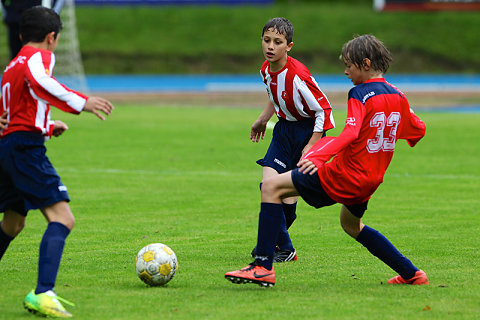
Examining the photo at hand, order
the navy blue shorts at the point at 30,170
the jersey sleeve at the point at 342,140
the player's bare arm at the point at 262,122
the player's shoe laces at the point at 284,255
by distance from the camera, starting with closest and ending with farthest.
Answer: the navy blue shorts at the point at 30,170 → the jersey sleeve at the point at 342,140 → the player's shoe laces at the point at 284,255 → the player's bare arm at the point at 262,122

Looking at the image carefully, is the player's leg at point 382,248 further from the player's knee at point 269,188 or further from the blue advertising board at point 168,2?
the blue advertising board at point 168,2

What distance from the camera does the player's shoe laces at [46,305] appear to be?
4840mm

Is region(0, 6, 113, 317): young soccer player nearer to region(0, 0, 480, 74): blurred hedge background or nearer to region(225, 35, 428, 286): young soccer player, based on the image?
region(225, 35, 428, 286): young soccer player

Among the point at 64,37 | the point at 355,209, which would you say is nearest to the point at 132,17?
the point at 64,37

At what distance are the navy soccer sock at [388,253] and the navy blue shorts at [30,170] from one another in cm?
220

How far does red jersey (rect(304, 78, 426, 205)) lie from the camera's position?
558cm

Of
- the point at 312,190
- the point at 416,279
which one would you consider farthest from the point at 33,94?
the point at 416,279

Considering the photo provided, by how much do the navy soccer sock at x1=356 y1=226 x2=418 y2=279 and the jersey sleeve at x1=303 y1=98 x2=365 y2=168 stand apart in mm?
762

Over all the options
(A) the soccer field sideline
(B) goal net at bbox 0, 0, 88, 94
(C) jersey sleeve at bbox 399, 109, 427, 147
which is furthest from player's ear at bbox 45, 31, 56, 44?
(A) the soccer field sideline

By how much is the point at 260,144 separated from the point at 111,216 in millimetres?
6934

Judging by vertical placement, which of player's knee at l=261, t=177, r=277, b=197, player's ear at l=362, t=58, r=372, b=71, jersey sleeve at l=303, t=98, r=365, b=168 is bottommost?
player's knee at l=261, t=177, r=277, b=197

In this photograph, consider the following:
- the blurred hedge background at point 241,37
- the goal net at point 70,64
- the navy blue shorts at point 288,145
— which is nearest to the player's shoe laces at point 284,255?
the navy blue shorts at point 288,145

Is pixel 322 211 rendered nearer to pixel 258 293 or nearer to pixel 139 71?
pixel 258 293

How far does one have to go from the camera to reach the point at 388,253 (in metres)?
5.84
